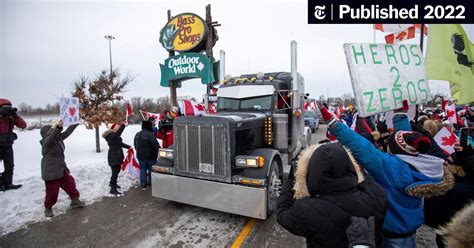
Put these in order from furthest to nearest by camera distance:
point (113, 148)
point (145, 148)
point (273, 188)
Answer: point (145, 148) < point (113, 148) < point (273, 188)

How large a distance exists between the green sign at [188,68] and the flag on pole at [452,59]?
7.80 m

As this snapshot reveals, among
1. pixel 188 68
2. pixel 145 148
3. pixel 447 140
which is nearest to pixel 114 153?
pixel 145 148

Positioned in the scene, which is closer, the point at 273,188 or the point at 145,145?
the point at 273,188

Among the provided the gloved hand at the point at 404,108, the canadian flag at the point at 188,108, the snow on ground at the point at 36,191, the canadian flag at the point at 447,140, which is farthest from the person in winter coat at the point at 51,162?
the canadian flag at the point at 447,140

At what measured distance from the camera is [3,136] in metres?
5.70

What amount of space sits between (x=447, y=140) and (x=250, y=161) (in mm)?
3085

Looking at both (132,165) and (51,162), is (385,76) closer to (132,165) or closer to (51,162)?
(51,162)

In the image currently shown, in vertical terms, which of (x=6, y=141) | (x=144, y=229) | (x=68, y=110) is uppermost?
(x=68, y=110)

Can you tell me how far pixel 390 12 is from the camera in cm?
546

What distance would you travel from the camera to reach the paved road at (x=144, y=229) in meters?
3.71

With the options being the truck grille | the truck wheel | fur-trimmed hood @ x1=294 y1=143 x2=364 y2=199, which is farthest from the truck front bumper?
fur-trimmed hood @ x1=294 y1=143 x2=364 y2=199

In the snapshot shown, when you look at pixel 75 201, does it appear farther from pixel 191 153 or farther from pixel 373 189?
pixel 373 189

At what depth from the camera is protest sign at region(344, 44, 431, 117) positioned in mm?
2840

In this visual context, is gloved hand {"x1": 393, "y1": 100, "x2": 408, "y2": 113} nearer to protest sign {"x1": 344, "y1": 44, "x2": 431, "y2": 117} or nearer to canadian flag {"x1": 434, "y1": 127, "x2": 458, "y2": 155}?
protest sign {"x1": 344, "y1": 44, "x2": 431, "y2": 117}
